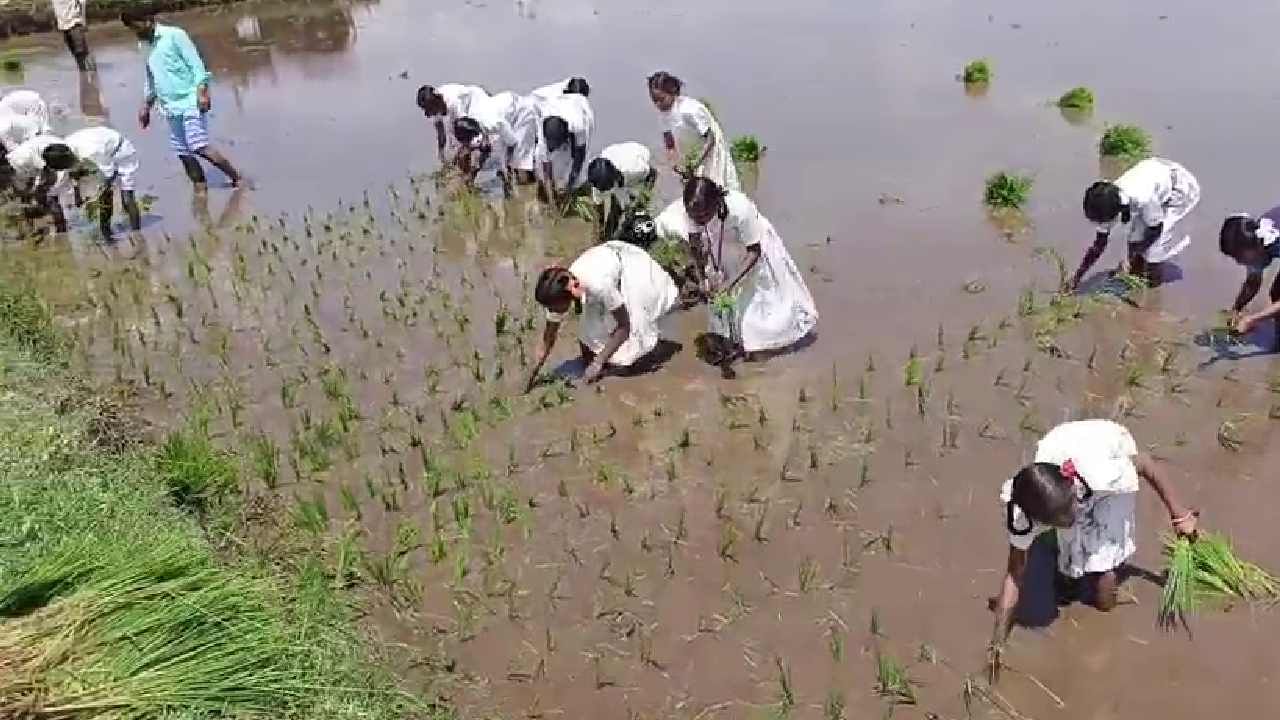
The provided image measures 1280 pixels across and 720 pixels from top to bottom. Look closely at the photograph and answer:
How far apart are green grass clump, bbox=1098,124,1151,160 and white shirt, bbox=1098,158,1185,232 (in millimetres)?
2694

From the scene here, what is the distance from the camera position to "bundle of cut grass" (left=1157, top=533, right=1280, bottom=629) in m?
4.03

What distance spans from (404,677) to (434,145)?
7.55 m

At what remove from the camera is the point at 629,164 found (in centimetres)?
779

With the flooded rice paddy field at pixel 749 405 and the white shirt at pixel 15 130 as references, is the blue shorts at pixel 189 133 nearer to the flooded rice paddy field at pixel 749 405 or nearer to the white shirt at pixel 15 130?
the flooded rice paddy field at pixel 749 405

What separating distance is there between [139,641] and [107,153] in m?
5.97

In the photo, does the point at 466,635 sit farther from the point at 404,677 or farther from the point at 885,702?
the point at 885,702

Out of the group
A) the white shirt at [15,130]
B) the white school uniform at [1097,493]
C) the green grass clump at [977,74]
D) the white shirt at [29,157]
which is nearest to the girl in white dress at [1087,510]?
the white school uniform at [1097,493]

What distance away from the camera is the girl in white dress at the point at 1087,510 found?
3.78 m

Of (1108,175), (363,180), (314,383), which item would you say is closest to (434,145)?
(363,180)

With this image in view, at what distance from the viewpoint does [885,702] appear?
12.5 ft

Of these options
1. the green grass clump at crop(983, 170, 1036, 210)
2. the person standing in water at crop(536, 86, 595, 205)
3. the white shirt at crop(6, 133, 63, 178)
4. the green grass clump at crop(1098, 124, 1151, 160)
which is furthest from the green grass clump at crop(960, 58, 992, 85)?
the white shirt at crop(6, 133, 63, 178)

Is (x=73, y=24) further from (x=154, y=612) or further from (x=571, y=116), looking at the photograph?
(x=154, y=612)

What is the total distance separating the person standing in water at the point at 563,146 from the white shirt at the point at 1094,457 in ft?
17.4

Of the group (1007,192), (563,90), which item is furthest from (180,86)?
(1007,192)
